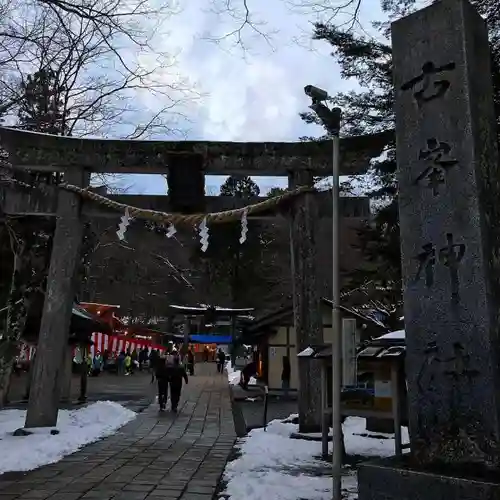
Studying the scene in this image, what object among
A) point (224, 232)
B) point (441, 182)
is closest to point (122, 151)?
point (441, 182)

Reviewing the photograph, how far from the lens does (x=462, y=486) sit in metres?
3.77

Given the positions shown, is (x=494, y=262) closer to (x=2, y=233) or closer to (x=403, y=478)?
(x=403, y=478)

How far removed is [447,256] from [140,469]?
218 inches

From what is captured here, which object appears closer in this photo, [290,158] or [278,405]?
[290,158]

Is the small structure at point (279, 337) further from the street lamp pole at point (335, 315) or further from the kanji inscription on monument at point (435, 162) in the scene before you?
the kanji inscription on monument at point (435, 162)

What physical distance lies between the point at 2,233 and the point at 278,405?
10754 millimetres

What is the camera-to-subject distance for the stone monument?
4.17 metres

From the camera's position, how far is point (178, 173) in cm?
1102

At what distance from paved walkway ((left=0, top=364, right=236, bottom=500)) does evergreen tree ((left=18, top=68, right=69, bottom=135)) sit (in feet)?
26.6

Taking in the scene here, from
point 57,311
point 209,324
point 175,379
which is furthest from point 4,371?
point 209,324

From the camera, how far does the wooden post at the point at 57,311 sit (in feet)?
33.4

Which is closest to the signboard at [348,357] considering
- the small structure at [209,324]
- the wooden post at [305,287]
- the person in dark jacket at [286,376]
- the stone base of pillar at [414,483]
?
the stone base of pillar at [414,483]

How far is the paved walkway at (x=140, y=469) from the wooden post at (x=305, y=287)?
193 cm

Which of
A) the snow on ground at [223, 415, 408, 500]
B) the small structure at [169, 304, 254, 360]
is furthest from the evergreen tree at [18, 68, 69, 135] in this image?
A: the small structure at [169, 304, 254, 360]
